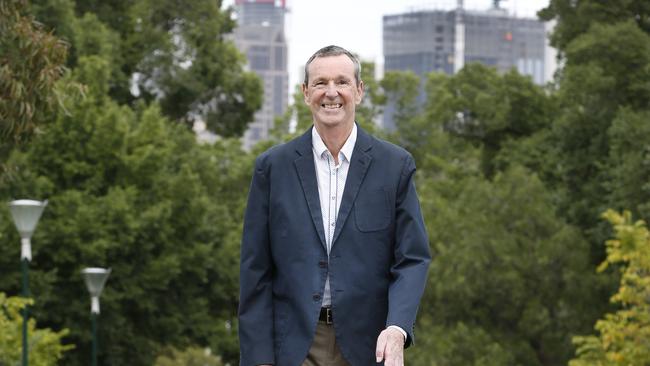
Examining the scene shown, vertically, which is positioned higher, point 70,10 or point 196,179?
point 70,10

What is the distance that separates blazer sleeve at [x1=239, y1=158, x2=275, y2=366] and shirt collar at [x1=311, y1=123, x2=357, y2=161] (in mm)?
214

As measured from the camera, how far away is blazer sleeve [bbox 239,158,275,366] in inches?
245

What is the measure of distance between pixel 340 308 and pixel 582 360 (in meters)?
21.9

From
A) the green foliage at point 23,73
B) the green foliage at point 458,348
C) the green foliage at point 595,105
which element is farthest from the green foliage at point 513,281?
the green foliage at point 23,73

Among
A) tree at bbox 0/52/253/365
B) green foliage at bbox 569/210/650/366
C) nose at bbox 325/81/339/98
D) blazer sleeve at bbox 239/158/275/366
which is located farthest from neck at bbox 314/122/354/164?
tree at bbox 0/52/253/365

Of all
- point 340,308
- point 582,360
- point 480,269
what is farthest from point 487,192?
point 340,308

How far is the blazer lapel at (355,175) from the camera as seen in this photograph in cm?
622

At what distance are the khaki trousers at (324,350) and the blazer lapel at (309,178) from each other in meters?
0.30

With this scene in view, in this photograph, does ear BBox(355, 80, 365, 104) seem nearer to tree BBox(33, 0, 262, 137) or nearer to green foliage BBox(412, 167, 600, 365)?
green foliage BBox(412, 167, 600, 365)

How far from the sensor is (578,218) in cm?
3962

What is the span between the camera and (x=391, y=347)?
6.01m

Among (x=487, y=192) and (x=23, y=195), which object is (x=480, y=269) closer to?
(x=487, y=192)

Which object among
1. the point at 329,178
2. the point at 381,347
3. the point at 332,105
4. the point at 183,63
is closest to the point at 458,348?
the point at 183,63

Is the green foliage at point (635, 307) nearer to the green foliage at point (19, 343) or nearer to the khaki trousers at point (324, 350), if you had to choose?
the green foliage at point (19, 343)
